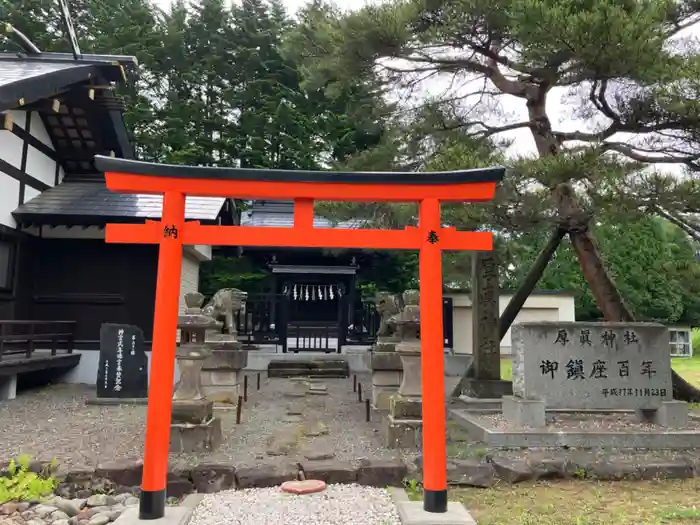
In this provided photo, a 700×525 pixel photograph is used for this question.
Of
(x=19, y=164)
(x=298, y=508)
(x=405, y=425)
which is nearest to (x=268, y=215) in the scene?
(x=19, y=164)

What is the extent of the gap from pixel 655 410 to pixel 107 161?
25.0ft

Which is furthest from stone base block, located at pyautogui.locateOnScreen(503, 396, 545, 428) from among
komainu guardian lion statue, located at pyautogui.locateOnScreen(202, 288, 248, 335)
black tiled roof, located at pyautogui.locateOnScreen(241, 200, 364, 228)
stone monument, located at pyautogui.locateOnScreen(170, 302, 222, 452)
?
black tiled roof, located at pyautogui.locateOnScreen(241, 200, 364, 228)

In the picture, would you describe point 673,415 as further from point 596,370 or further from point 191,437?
point 191,437

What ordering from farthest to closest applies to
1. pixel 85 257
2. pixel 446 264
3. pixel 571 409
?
pixel 446 264, pixel 85 257, pixel 571 409

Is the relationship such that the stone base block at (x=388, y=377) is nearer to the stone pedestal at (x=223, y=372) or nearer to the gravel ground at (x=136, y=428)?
the gravel ground at (x=136, y=428)

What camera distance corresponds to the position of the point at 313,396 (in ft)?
35.2

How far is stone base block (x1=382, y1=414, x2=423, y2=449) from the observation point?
21.5 feet

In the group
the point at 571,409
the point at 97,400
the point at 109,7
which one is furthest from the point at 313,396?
the point at 109,7

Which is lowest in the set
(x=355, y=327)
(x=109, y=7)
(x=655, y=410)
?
(x=655, y=410)

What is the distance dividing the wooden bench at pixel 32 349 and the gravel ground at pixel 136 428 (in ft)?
1.75

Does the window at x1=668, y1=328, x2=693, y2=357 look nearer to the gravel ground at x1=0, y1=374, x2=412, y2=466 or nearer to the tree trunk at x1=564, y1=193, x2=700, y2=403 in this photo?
the tree trunk at x1=564, y1=193, x2=700, y2=403

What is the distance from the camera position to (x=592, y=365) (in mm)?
7309

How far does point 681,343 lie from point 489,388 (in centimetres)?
1936

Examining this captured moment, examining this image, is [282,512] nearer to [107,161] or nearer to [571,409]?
[107,161]
